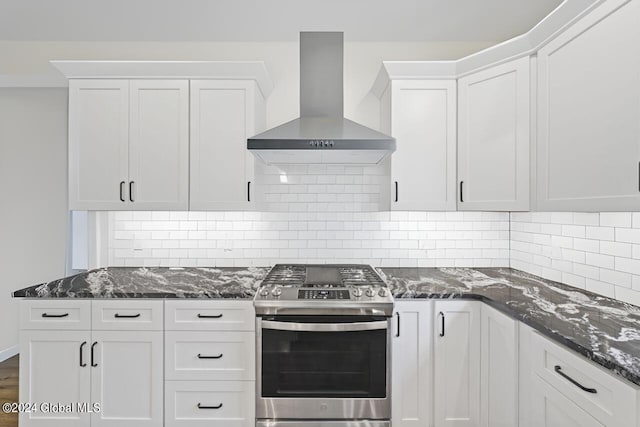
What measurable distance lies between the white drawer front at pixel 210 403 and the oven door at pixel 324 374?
14 cm

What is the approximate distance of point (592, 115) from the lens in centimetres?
162

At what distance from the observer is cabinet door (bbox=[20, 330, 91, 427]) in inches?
83.0

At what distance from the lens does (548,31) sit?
1944 mm

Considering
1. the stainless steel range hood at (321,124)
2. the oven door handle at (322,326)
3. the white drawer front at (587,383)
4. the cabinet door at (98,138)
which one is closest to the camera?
the white drawer front at (587,383)

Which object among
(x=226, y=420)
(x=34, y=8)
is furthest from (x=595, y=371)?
(x=34, y=8)

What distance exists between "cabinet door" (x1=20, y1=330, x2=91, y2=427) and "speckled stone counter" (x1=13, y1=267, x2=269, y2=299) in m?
0.23

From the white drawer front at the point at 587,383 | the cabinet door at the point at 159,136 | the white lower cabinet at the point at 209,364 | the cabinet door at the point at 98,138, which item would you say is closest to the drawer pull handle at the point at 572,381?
the white drawer front at the point at 587,383

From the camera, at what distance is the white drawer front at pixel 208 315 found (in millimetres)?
2115

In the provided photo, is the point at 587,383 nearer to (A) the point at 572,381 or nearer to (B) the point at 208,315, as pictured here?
(A) the point at 572,381

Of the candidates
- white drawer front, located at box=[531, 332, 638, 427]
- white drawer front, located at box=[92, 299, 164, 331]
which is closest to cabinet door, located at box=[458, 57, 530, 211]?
white drawer front, located at box=[531, 332, 638, 427]

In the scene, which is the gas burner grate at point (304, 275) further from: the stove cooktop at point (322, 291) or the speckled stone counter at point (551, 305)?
the speckled stone counter at point (551, 305)

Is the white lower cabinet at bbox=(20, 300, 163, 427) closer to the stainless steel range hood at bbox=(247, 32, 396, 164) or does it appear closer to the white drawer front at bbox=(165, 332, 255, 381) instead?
the white drawer front at bbox=(165, 332, 255, 381)

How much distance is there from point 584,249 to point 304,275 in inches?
65.4

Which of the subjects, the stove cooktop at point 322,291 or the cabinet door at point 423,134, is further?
the cabinet door at point 423,134
